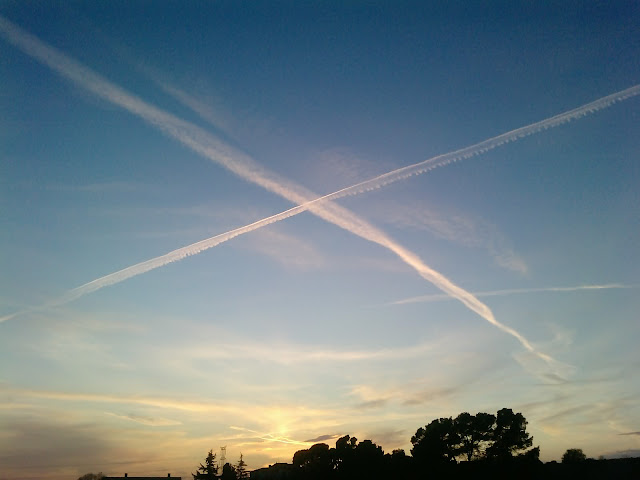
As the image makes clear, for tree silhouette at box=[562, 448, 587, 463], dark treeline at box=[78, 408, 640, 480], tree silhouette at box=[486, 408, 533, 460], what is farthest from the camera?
tree silhouette at box=[562, 448, 587, 463]

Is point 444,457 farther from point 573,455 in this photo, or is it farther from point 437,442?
point 573,455

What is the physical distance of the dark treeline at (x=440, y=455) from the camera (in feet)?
276

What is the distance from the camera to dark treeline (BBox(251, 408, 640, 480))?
84125 mm

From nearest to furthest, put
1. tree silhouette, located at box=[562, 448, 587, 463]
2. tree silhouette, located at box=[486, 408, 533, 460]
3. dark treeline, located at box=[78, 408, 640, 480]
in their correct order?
dark treeline, located at box=[78, 408, 640, 480] → tree silhouette, located at box=[486, 408, 533, 460] → tree silhouette, located at box=[562, 448, 587, 463]

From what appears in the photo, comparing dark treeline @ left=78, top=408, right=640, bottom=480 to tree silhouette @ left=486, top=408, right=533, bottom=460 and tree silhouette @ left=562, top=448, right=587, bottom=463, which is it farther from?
tree silhouette @ left=562, top=448, right=587, bottom=463

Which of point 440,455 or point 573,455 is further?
point 573,455

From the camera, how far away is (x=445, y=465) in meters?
88.4

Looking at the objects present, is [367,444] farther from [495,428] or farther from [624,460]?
[624,460]

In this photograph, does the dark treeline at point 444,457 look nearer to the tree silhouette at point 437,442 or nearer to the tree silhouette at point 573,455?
the tree silhouette at point 437,442

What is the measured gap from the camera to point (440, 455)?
322ft

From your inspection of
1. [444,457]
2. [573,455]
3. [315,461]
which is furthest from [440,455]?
[573,455]

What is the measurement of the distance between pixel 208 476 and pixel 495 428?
228 ft

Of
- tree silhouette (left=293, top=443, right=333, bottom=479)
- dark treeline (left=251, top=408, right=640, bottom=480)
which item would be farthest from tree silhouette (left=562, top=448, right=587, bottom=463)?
tree silhouette (left=293, top=443, right=333, bottom=479)

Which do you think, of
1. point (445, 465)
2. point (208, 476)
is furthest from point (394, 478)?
point (208, 476)
